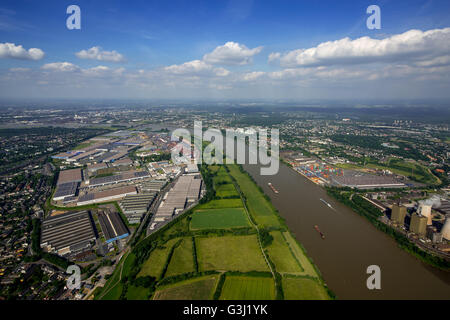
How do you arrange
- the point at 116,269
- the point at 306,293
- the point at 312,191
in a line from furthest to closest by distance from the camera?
the point at 312,191
the point at 116,269
the point at 306,293

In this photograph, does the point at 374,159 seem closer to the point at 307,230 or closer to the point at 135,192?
the point at 307,230

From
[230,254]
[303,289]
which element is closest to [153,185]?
[230,254]

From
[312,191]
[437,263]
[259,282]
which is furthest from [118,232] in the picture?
[437,263]

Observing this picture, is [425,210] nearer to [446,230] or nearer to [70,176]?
[446,230]

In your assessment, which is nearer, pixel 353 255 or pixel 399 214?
pixel 353 255

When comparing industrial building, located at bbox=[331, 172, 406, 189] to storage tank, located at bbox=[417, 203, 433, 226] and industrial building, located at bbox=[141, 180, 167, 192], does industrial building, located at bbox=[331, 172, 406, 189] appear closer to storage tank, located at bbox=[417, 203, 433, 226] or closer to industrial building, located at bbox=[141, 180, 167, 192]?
storage tank, located at bbox=[417, 203, 433, 226]
